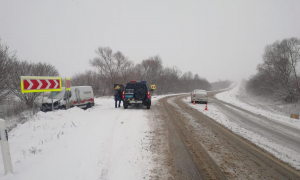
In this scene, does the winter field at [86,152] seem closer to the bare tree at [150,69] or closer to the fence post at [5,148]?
the fence post at [5,148]

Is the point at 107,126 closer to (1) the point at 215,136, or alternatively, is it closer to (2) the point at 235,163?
(1) the point at 215,136

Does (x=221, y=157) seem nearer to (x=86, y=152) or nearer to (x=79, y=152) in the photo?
(x=86, y=152)

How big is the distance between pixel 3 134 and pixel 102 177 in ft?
6.41

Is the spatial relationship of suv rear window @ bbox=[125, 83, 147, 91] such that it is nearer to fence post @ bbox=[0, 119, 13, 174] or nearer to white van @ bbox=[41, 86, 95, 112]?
white van @ bbox=[41, 86, 95, 112]

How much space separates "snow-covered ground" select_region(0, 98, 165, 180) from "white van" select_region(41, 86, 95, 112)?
17.2 feet

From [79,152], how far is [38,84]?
5.05 meters

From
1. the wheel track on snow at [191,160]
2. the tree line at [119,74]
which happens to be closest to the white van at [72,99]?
the wheel track on snow at [191,160]

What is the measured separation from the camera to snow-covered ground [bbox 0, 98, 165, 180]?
3184mm

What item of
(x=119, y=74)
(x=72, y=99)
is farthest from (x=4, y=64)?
(x=119, y=74)

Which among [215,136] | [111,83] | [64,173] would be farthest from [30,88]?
[111,83]

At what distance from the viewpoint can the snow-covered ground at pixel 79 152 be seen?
3.18 m

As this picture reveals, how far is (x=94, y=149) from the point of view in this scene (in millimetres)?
4328

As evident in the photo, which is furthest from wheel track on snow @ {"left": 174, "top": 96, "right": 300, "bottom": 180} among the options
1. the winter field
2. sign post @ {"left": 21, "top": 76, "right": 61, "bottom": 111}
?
sign post @ {"left": 21, "top": 76, "right": 61, "bottom": 111}

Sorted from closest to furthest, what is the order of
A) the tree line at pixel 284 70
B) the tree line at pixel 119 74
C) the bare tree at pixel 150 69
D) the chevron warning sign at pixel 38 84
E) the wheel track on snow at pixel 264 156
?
the wheel track on snow at pixel 264 156 → the chevron warning sign at pixel 38 84 → the tree line at pixel 284 70 → the tree line at pixel 119 74 → the bare tree at pixel 150 69
